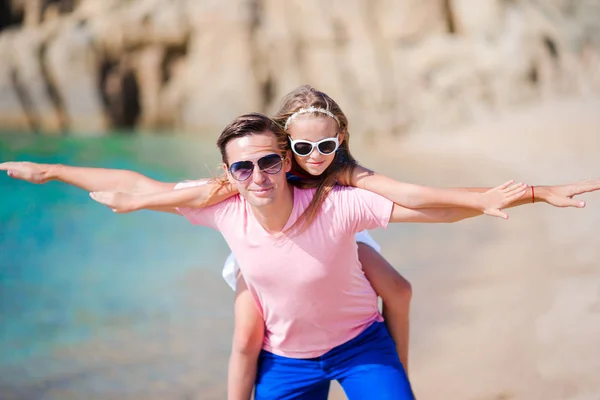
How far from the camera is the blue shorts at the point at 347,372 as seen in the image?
7.72ft

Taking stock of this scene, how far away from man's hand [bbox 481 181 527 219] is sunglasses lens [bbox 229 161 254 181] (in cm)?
78

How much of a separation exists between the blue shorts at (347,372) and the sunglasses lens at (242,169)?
714 mm

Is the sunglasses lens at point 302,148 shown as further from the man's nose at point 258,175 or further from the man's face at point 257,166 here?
the man's nose at point 258,175

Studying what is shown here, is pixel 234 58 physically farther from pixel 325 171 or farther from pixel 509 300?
pixel 325 171

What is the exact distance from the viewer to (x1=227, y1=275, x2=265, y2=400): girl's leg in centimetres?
250

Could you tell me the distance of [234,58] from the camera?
56.1 ft

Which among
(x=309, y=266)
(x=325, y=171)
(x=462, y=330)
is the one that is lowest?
(x=462, y=330)

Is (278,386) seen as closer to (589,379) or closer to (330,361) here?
(330,361)

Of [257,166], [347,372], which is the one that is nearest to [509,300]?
[347,372]

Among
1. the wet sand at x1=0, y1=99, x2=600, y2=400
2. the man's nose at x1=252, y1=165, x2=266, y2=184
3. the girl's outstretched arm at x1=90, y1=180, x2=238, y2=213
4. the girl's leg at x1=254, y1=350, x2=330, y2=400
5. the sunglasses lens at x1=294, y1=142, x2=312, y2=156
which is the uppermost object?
the sunglasses lens at x1=294, y1=142, x2=312, y2=156

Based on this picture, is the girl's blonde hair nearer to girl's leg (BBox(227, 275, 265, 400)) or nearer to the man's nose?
the man's nose

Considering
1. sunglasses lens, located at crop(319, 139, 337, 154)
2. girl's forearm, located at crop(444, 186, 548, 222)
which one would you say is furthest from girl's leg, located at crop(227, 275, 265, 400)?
girl's forearm, located at crop(444, 186, 548, 222)

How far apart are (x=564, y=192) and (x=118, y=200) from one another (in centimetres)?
154

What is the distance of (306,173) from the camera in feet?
8.16
